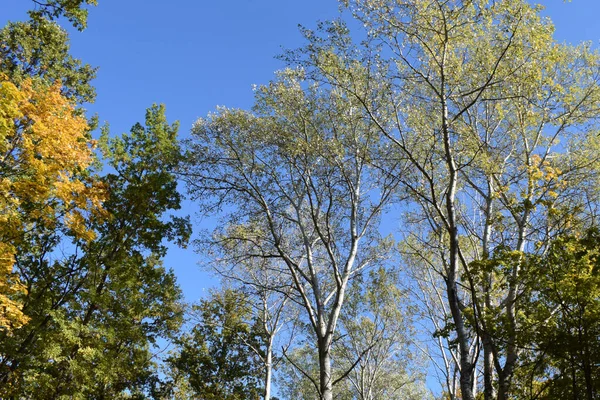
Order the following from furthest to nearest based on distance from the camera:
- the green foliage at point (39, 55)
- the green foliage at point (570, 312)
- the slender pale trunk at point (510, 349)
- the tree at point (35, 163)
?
the green foliage at point (39, 55), the tree at point (35, 163), the slender pale trunk at point (510, 349), the green foliage at point (570, 312)

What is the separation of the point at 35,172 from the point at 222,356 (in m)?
11.5

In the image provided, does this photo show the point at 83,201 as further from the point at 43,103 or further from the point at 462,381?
the point at 462,381

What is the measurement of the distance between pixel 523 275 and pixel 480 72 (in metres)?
3.95

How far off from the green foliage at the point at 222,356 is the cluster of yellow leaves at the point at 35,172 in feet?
28.1

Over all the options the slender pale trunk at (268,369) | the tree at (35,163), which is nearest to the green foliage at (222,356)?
the slender pale trunk at (268,369)

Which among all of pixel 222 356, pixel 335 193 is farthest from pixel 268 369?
pixel 335 193

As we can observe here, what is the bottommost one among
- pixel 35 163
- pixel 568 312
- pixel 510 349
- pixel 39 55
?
pixel 510 349

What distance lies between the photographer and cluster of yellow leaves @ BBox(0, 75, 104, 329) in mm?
7920

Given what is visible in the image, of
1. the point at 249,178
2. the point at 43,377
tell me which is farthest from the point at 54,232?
the point at 249,178

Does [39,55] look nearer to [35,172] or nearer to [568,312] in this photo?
[35,172]

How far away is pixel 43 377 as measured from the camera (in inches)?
351

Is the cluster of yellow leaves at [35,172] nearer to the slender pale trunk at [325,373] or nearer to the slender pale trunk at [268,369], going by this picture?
the slender pale trunk at [325,373]

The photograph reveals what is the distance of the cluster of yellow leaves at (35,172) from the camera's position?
7.92 m

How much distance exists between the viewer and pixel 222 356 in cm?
1822
